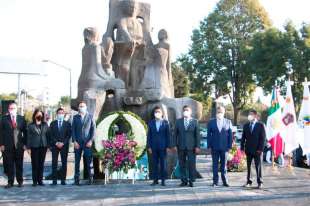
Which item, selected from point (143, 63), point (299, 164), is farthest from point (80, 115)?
point (299, 164)

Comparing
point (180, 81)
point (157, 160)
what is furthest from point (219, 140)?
point (180, 81)

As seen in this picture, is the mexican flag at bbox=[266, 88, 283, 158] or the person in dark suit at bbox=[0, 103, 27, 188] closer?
the person in dark suit at bbox=[0, 103, 27, 188]

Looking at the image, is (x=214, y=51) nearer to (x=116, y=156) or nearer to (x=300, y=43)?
(x=300, y=43)

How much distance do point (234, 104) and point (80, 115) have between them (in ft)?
101

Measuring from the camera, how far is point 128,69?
17438 millimetres

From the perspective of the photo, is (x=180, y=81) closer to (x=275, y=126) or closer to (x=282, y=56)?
(x=282, y=56)

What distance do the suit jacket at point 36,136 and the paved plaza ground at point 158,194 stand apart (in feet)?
3.12

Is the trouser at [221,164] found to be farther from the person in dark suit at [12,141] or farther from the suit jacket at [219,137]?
the person in dark suit at [12,141]

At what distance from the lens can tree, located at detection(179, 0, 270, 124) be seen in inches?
1636

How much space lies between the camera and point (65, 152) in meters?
12.4

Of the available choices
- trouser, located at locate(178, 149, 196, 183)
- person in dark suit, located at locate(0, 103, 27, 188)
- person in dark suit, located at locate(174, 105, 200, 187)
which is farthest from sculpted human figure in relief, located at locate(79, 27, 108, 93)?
trouser, located at locate(178, 149, 196, 183)

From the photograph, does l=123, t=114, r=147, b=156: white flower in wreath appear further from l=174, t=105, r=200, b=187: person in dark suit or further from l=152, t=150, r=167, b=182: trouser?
l=174, t=105, r=200, b=187: person in dark suit

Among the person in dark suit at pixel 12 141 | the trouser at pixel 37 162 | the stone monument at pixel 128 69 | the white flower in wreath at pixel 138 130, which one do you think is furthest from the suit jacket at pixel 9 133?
the stone monument at pixel 128 69

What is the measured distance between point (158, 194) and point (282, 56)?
87.8 ft
